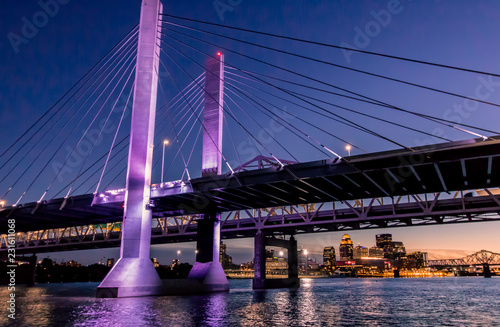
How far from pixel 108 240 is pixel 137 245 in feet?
257

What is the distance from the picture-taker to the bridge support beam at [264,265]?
217 ft

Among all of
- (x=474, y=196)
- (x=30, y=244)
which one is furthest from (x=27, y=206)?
(x=30, y=244)

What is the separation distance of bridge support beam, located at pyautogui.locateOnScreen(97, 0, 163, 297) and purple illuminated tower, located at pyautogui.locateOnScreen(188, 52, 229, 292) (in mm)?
6549

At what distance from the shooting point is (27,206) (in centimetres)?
4434

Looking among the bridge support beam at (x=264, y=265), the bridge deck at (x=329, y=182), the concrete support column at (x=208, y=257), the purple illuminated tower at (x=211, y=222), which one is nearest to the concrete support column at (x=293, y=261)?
the bridge support beam at (x=264, y=265)

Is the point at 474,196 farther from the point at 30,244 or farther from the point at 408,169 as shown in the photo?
the point at 30,244

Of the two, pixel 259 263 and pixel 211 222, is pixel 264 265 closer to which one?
pixel 259 263

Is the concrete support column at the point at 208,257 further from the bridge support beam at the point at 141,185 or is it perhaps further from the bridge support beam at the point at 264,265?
the bridge support beam at the point at 264,265

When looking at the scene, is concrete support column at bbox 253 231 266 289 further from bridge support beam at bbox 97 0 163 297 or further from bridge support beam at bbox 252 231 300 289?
bridge support beam at bbox 97 0 163 297

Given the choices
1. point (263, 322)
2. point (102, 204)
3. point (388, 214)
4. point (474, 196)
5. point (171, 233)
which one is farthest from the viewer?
point (171, 233)

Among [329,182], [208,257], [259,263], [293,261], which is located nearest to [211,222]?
[208,257]

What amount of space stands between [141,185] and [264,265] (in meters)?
40.4

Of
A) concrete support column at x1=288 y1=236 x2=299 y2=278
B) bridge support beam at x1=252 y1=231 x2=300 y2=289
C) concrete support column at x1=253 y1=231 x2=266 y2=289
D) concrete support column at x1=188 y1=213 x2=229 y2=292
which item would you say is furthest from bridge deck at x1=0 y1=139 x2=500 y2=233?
concrete support column at x1=288 y1=236 x2=299 y2=278

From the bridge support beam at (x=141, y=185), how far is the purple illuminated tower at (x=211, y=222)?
21.5 ft
